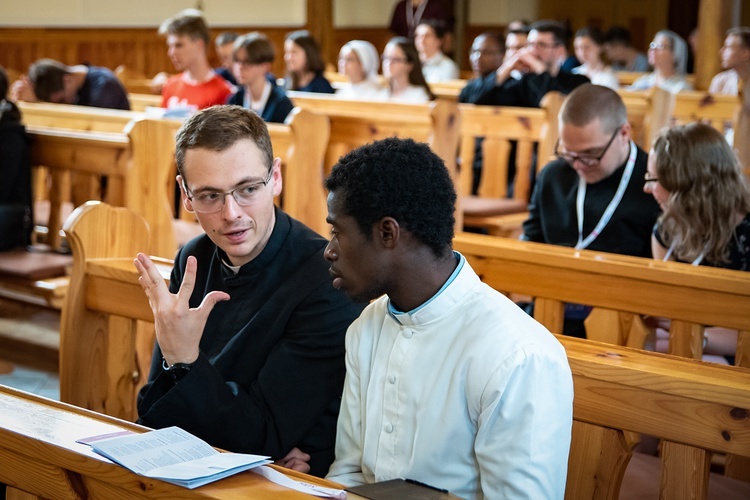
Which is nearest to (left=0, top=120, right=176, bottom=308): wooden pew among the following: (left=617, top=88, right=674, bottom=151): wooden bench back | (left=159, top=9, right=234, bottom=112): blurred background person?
(left=159, top=9, right=234, bottom=112): blurred background person

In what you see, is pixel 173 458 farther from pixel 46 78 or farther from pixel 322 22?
pixel 322 22

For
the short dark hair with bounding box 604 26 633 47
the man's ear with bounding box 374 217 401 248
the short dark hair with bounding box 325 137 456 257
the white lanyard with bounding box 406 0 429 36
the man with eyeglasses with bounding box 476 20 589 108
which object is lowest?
the man's ear with bounding box 374 217 401 248

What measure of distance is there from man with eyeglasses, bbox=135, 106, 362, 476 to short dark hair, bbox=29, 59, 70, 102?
4.71 metres

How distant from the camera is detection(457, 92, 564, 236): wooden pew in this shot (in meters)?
5.02

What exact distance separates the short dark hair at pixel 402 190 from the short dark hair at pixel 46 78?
5.27m

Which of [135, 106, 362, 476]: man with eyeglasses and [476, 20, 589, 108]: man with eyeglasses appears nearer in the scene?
[135, 106, 362, 476]: man with eyeglasses

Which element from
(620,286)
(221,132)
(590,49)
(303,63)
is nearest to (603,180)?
(620,286)

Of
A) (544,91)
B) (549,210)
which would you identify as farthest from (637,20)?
(549,210)

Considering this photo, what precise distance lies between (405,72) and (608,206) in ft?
13.2

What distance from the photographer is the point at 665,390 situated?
67.1 inches

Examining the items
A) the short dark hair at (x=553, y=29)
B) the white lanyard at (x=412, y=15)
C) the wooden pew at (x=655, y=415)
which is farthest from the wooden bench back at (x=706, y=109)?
the white lanyard at (x=412, y=15)

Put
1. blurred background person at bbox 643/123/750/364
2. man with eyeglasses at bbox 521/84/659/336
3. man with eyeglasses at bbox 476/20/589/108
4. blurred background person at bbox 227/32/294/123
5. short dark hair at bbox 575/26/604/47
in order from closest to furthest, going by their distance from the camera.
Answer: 1. blurred background person at bbox 643/123/750/364
2. man with eyeglasses at bbox 521/84/659/336
3. blurred background person at bbox 227/32/294/123
4. man with eyeglasses at bbox 476/20/589/108
5. short dark hair at bbox 575/26/604/47

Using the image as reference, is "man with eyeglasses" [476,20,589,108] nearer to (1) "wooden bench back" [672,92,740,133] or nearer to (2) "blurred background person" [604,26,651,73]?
(1) "wooden bench back" [672,92,740,133]

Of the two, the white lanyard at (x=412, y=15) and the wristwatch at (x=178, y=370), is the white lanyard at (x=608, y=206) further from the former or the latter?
the white lanyard at (x=412, y=15)
